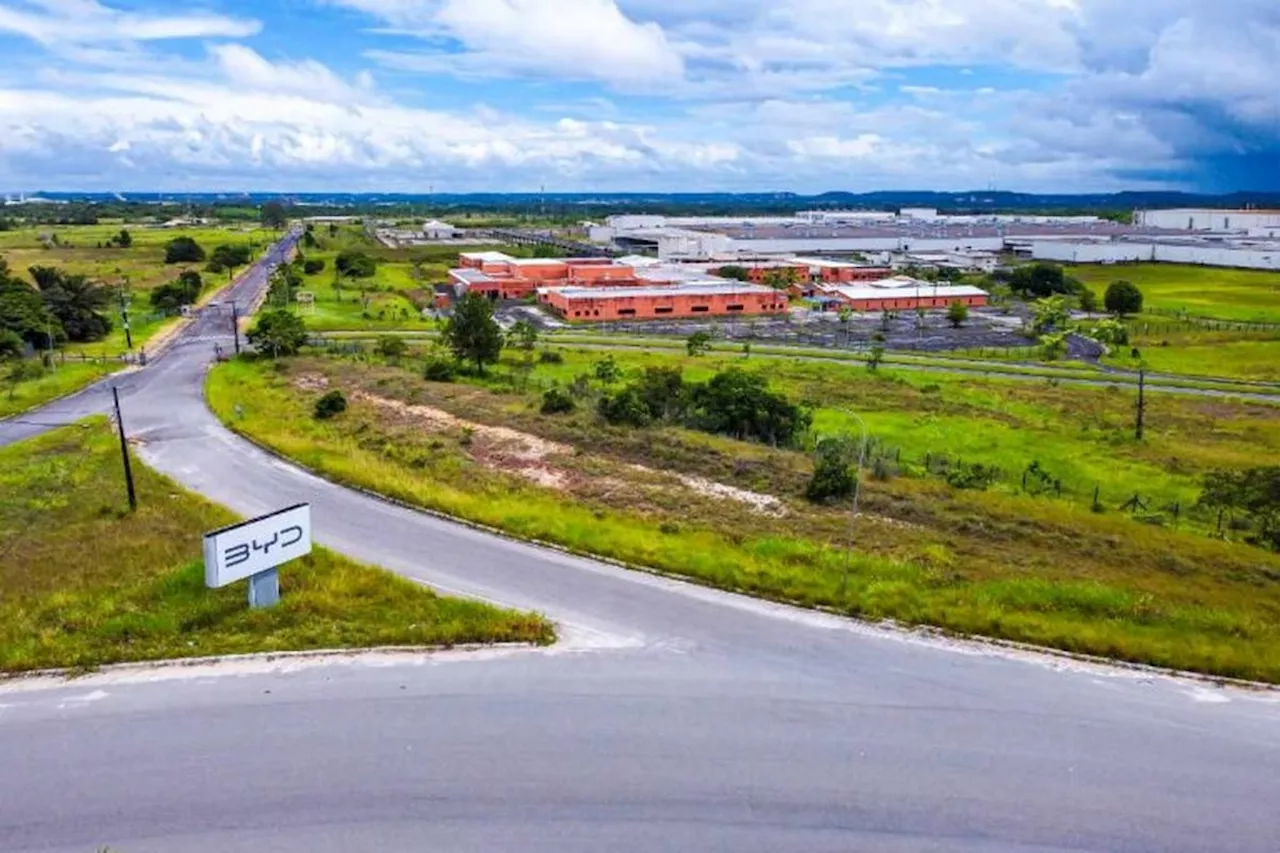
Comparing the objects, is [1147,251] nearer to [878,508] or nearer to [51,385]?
[878,508]

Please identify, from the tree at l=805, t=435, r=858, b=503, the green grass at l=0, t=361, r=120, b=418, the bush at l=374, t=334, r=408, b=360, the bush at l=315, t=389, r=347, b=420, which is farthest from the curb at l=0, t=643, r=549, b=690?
the bush at l=374, t=334, r=408, b=360

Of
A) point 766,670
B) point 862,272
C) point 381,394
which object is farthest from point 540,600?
point 862,272

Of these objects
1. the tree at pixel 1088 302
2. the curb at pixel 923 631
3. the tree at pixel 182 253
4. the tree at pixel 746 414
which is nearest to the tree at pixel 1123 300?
the tree at pixel 1088 302

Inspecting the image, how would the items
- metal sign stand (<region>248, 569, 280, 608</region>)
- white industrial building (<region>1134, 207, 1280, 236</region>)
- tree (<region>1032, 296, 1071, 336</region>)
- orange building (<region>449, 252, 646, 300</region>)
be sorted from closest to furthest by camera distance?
metal sign stand (<region>248, 569, 280, 608</region>) < tree (<region>1032, 296, 1071, 336</region>) < orange building (<region>449, 252, 646, 300</region>) < white industrial building (<region>1134, 207, 1280, 236</region>)

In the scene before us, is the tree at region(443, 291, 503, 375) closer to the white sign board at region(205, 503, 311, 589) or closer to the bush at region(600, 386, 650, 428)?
the bush at region(600, 386, 650, 428)

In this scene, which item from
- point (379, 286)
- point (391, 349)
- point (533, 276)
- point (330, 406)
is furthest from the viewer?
point (533, 276)

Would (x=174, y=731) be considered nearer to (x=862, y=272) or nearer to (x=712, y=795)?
(x=712, y=795)

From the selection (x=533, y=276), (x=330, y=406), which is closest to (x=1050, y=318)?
(x=533, y=276)
